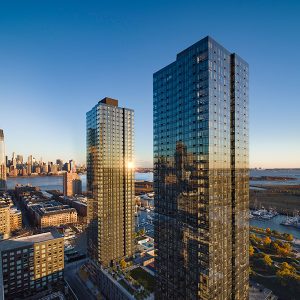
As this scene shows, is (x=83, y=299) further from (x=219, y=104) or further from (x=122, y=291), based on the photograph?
(x=219, y=104)

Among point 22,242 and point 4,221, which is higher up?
point 22,242

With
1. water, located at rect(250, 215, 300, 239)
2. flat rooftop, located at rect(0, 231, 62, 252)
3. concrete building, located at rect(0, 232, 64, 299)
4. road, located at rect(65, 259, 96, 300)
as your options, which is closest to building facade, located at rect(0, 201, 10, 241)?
road, located at rect(65, 259, 96, 300)

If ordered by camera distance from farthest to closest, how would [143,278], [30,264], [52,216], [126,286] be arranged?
[52,216], [143,278], [30,264], [126,286]

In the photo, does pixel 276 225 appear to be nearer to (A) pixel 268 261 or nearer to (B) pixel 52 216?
(A) pixel 268 261

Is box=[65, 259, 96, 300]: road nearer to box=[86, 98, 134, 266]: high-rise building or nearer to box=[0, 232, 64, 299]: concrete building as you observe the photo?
box=[0, 232, 64, 299]: concrete building

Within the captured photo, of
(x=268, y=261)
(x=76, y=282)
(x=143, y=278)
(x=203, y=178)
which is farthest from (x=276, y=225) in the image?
(x=203, y=178)

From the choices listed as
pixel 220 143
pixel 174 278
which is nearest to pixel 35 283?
pixel 174 278

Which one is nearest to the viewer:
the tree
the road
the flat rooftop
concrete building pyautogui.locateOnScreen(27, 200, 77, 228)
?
the flat rooftop
